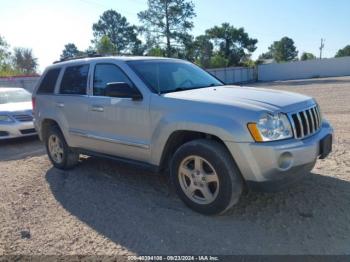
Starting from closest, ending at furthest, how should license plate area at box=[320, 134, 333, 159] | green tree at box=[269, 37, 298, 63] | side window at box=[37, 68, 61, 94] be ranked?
license plate area at box=[320, 134, 333, 159], side window at box=[37, 68, 61, 94], green tree at box=[269, 37, 298, 63]

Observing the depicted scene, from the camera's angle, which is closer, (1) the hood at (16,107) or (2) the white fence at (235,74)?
(1) the hood at (16,107)

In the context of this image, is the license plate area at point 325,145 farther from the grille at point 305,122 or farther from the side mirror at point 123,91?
the side mirror at point 123,91

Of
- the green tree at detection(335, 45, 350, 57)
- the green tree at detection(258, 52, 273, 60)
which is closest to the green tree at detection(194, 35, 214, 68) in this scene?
the green tree at detection(258, 52, 273, 60)

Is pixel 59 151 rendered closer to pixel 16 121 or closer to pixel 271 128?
pixel 16 121

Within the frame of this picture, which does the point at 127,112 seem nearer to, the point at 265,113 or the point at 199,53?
the point at 265,113

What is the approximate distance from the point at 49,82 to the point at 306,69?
5024cm

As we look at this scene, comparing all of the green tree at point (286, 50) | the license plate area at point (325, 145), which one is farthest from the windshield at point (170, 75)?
the green tree at point (286, 50)

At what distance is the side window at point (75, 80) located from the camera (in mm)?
5137

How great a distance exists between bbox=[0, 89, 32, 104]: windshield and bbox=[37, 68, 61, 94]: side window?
165 inches

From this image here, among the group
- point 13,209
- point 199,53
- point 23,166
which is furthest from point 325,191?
point 199,53

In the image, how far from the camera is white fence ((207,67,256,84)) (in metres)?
43.5

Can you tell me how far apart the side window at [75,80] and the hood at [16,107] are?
3.75 metres

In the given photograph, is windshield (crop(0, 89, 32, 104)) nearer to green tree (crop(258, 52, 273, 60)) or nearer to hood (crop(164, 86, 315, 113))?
hood (crop(164, 86, 315, 113))

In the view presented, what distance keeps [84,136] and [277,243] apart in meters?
3.20
